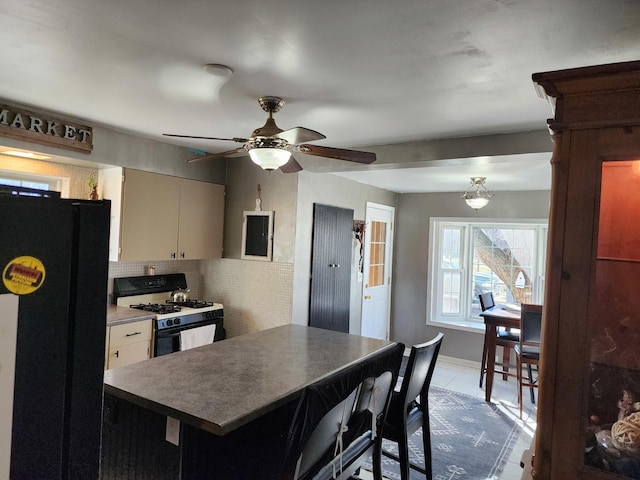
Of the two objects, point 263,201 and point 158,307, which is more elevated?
point 263,201

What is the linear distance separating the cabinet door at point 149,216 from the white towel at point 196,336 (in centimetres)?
71

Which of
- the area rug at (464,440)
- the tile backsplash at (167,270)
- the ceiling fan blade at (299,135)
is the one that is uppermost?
the ceiling fan blade at (299,135)

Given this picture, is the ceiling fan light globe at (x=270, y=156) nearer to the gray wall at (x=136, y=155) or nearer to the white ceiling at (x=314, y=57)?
the white ceiling at (x=314, y=57)

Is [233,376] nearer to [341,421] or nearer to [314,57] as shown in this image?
[341,421]

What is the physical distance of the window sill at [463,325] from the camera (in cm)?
554

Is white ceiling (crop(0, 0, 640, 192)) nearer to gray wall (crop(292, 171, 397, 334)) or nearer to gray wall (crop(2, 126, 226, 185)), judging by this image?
gray wall (crop(2, 126, 226, 185))

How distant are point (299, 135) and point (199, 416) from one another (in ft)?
4.43

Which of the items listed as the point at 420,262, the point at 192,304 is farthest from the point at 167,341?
the point at 420,262

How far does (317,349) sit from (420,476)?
1257 millimetres

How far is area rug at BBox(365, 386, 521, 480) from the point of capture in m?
2.93

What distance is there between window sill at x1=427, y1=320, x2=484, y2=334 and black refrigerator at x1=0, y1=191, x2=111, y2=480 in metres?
5.50

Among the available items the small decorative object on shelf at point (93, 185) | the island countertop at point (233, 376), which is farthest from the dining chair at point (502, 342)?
the small decorative object on shelf at point (93, 185)

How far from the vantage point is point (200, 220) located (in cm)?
407

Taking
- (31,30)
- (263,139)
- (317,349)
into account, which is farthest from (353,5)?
(317,349)
